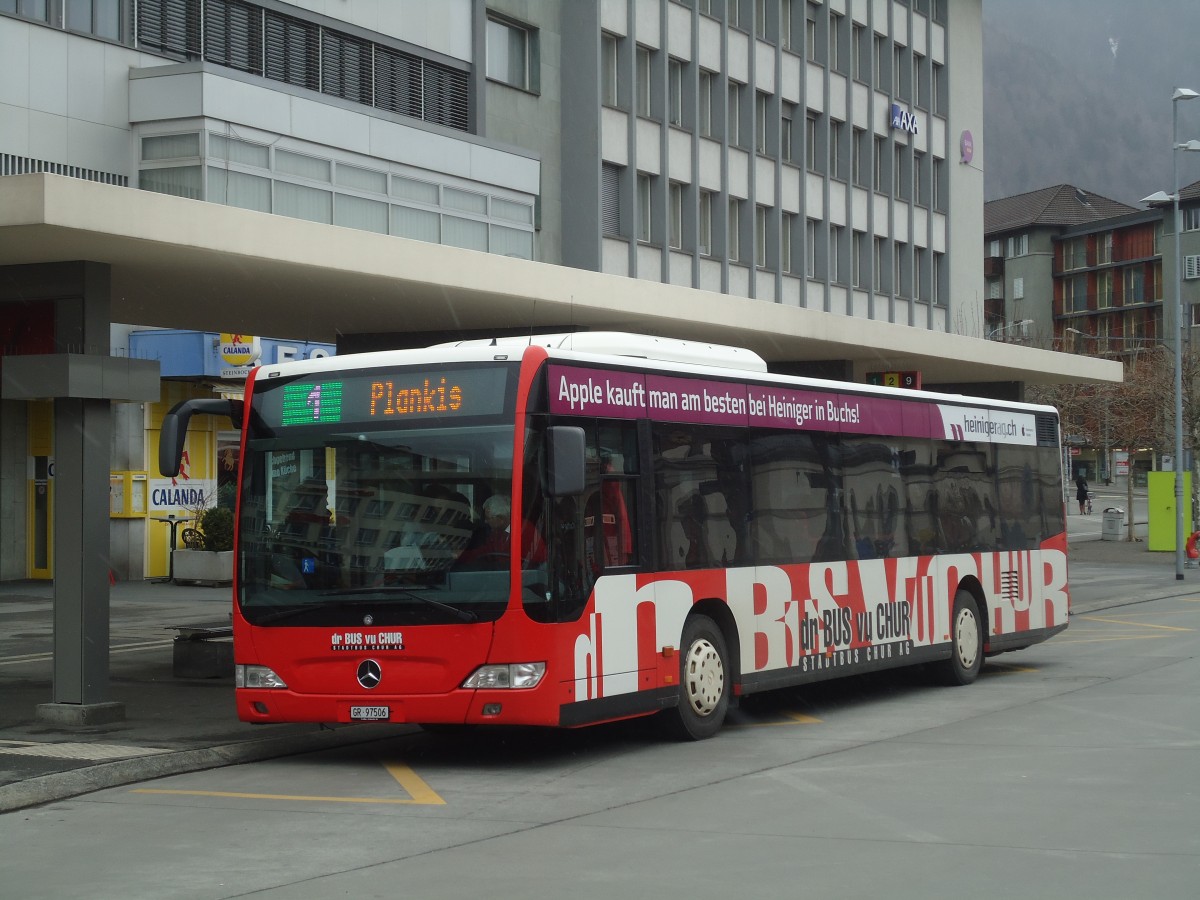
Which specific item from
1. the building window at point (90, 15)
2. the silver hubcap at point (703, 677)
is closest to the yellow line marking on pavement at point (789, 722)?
the silver hubcap at point (703, 677)

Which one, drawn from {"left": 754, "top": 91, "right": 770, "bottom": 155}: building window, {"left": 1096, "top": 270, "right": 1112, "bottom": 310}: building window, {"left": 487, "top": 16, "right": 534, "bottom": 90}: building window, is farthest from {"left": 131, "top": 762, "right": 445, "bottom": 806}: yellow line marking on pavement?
{"left": 1096, "top": 270, "right": 1112, "bottom": 310}: building window

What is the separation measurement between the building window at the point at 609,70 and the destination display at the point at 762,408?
2646 centimetres

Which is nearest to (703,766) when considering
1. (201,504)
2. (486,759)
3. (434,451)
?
(486,759)

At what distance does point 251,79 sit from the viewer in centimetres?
3148

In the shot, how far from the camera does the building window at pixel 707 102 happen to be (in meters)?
47.2

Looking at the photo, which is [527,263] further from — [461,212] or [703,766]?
[461,212]

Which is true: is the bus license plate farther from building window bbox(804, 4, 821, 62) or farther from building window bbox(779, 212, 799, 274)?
building window bbox(804, 4, 821, 62)

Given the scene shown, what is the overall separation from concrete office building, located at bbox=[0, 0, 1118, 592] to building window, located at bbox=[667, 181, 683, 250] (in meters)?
0.07

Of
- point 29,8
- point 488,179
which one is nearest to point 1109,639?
point 488,179

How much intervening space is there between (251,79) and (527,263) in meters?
16.9

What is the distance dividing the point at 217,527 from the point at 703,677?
2120 centimetres

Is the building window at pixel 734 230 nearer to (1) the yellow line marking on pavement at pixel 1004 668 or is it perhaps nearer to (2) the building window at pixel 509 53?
(2) the building window at pixel 509 53

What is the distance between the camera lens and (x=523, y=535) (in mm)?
11078

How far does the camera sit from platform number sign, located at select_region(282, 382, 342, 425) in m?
11.8
